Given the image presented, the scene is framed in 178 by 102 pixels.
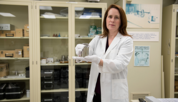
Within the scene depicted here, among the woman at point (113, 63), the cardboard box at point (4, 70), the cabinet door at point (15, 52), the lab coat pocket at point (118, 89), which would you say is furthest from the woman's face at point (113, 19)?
the cardboard box at point (4, 70)

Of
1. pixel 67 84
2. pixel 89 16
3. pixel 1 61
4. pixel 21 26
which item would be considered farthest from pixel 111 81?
pixel 1 61

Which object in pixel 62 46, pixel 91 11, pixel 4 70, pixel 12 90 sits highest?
pixel 91 11

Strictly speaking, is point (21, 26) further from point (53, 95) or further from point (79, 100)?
point (79, 100)

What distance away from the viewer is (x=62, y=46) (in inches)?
105

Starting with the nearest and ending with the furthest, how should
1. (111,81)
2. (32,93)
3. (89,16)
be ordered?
(111,81) < (32,93) < (89,16)

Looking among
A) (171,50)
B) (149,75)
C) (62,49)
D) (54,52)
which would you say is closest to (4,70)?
(54,52)

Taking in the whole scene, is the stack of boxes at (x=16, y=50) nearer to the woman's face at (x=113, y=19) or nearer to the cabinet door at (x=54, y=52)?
the cabinet door at (x=54, y=52)

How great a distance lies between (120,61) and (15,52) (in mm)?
2052

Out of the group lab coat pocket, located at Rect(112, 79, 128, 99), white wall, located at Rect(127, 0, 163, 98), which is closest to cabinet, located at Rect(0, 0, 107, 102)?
white wall, located at Rect(127, 0, 163, 98)

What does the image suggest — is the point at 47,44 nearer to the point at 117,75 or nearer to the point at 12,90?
the point at 12,90

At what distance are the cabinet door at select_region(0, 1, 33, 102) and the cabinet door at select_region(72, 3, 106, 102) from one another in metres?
0.82

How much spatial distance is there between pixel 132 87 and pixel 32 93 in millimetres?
1832

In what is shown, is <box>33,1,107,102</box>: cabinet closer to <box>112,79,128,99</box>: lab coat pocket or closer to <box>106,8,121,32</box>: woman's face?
<box>106,8,121,32</box>: woman's face

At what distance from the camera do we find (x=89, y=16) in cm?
271
